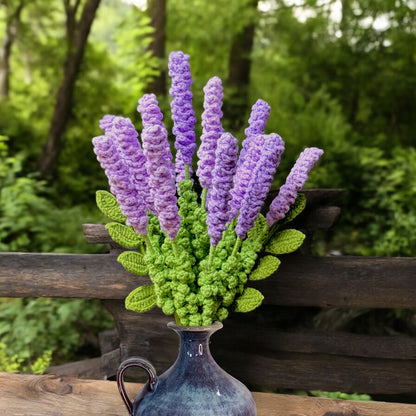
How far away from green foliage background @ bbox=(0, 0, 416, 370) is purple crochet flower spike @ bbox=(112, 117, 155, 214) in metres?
2.78

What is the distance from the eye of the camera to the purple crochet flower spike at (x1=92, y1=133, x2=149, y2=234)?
0.98 m

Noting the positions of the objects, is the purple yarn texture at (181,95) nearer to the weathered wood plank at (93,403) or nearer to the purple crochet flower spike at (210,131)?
the purple crochet flower spike at (210,131)

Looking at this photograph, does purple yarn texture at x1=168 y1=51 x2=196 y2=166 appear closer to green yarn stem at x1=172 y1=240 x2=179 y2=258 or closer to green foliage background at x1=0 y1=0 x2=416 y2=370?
green yarn stem at x1=172 y1=240 x2=179 y2=258

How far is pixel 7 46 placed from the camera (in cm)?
738

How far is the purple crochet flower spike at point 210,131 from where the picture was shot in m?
1.06

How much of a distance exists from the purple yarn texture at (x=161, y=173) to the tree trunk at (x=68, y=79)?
466 centimetres

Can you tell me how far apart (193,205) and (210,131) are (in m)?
0.16

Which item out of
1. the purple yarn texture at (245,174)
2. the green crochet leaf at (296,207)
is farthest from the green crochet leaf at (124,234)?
the green crochet leaf at (296,207)

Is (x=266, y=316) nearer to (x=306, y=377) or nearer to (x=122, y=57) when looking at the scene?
(x=306, y=377)

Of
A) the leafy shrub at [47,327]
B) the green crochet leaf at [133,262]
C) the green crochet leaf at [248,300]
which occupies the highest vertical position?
the green crochet leaf at [133,262]

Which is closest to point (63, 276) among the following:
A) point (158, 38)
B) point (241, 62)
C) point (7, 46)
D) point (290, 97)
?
point (158, 38)

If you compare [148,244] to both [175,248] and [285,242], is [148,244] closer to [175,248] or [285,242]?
[175,248]

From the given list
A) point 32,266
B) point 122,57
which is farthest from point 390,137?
point 32,266

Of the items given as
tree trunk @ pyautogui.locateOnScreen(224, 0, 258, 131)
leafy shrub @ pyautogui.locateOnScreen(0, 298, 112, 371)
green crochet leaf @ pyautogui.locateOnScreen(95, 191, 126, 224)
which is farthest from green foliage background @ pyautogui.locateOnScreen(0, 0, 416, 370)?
green crochet leaf @ pyautogui.locateOnScreen(95, 191, 126, 224)
